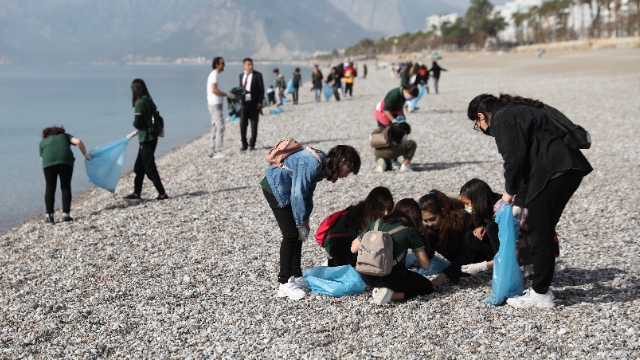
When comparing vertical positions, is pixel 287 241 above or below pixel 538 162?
below

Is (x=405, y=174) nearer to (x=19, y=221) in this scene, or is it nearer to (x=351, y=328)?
(x=351, y=328)

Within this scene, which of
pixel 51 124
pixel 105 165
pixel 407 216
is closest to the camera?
pixel 407 216

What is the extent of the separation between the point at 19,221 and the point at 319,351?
7.98m

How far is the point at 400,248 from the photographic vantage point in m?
4.43

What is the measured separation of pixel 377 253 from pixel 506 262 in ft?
3.09

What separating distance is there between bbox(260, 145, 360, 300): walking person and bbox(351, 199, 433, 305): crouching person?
1.58ft

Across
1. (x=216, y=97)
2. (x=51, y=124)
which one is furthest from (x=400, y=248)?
(x=51, y=124)

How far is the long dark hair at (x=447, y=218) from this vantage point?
500 centimetres

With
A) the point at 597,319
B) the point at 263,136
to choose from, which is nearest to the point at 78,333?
the point at 597,319

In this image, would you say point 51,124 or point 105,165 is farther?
point 51,124

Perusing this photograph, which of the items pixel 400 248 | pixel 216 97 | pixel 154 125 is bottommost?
pixel 400 248

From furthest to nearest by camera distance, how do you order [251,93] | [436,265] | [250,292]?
[251,93]
[436,265]
[250,292]

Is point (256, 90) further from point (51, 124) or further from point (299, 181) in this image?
point (51, 124)

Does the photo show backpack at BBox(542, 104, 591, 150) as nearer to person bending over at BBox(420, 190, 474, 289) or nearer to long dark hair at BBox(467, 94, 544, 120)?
long dark hair at BBox(467, 94, 544, 120)
